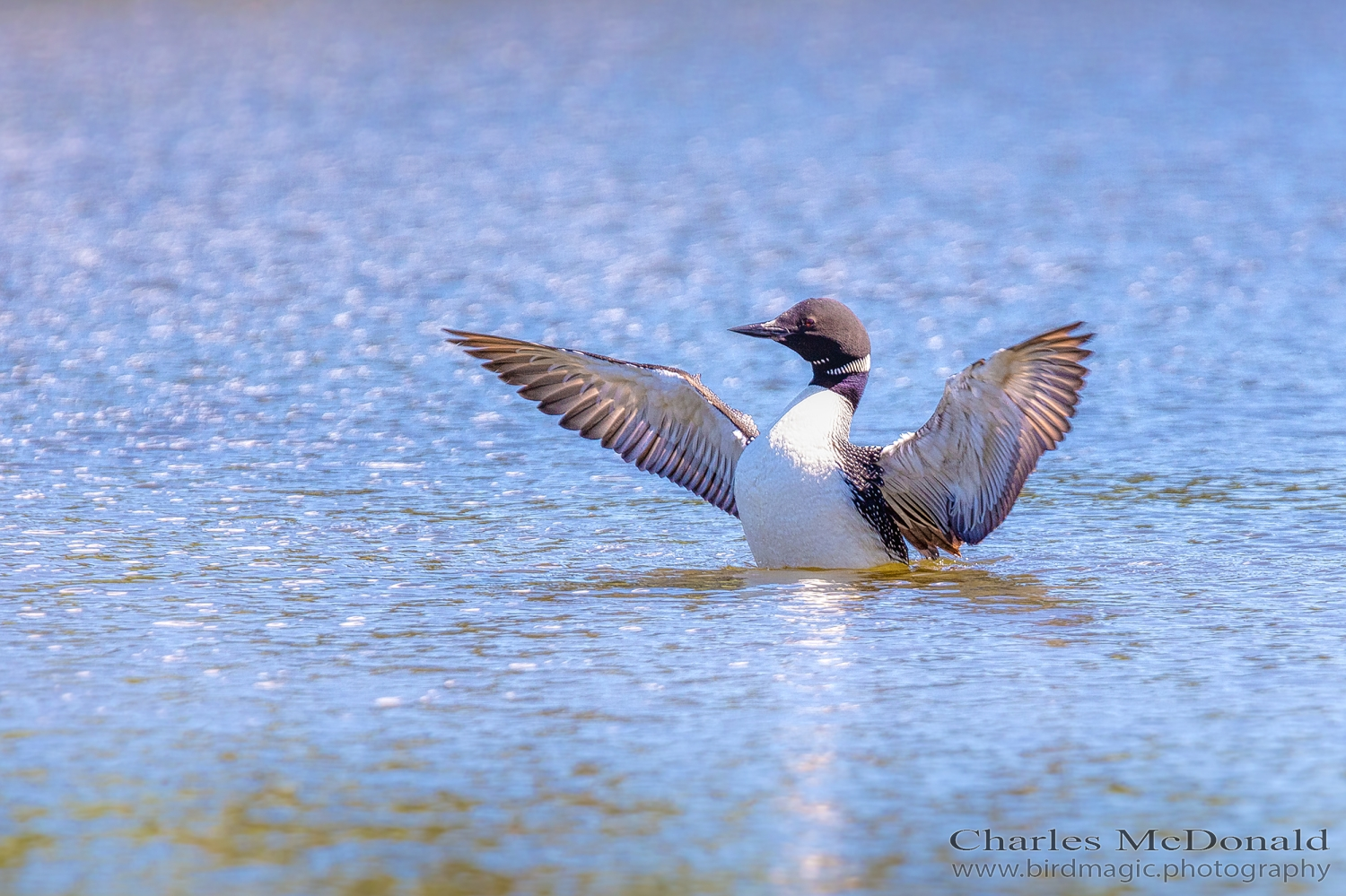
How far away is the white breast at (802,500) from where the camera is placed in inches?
299

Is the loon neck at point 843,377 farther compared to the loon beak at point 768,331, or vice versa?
the loon neck at point 843,377

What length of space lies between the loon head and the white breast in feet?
0.77

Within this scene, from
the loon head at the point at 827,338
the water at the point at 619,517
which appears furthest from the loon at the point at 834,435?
the water at the point at 619,517

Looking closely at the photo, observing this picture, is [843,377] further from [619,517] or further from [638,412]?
[619,517]

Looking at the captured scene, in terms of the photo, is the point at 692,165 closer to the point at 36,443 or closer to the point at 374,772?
the point at 36,443

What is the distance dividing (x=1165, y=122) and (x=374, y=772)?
17.6m

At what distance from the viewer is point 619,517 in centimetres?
863

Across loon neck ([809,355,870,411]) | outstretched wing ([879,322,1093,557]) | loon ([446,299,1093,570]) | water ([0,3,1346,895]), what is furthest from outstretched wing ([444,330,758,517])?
outstretched wing ([879,322,1093,557])

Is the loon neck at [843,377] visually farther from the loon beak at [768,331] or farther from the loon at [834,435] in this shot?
the loon beak at [768,331]

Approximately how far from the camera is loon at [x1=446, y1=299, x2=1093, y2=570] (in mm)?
7441

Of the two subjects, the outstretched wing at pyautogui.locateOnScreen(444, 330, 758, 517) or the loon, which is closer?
the loon

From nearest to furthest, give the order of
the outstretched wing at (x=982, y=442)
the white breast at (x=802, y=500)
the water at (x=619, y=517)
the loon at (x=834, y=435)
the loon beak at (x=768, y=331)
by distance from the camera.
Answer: the water at (x=619, y=517), the outstretched wing at (x=982, y=442), the loon at (x=834, y=435), the white breast at (x=802, y=500), the loon beak at (x=768, y=331)

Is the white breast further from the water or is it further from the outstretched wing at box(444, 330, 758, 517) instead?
the outstretched wing at box(444, 330, 758, 517)

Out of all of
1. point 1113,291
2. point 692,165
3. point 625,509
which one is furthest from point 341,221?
point 625,509
